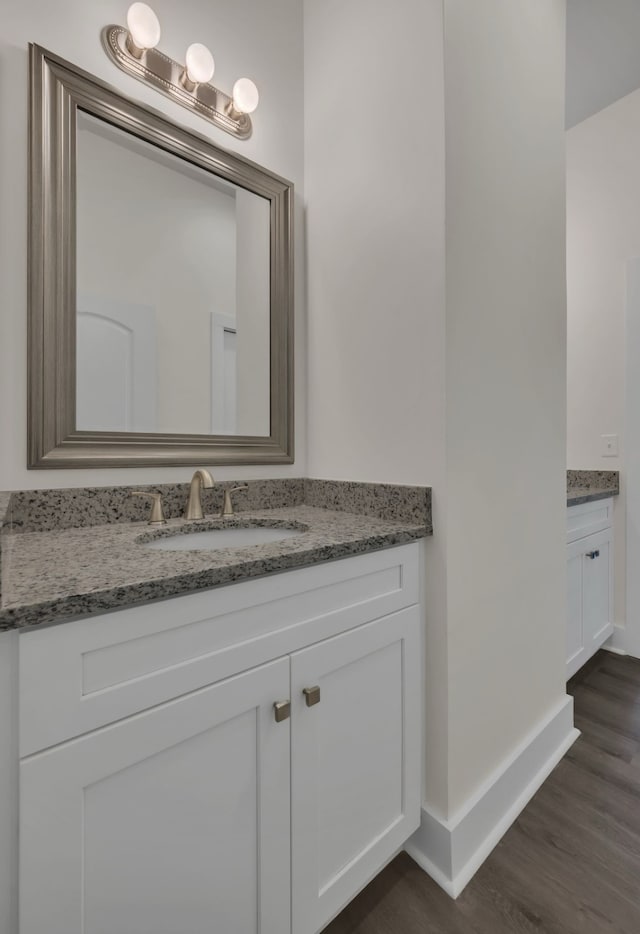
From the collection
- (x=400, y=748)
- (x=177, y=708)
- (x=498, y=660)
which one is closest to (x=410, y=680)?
(x=400, y=748)

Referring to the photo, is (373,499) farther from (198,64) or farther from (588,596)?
(588,596)

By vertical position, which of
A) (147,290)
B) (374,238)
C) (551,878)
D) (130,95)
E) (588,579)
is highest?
(130,95)

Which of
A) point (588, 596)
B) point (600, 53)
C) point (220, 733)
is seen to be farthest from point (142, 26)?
point (588, 596)

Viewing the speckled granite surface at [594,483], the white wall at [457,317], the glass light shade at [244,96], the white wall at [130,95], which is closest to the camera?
the white wall at [130,95]

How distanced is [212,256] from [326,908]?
1657 millimetres

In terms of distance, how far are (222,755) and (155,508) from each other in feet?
2.04

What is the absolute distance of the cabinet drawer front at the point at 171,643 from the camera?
56 centimetres

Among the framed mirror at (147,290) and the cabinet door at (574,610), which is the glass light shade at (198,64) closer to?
the framed mirror at (147,290)

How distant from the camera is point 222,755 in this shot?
0.74m

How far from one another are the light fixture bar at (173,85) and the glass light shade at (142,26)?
35 mm

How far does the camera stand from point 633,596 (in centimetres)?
228

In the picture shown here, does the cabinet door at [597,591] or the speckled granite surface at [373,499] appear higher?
the speckled granite surface at [373,499]

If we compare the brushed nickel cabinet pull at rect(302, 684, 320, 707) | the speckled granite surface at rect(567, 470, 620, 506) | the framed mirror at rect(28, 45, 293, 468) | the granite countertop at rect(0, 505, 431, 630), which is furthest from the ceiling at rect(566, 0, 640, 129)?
the brushed nickel cabinet pull at rect(302, 684, 320, 707)

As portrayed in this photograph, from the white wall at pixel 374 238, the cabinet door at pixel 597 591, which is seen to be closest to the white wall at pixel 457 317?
the white wall at pixel 374 238
